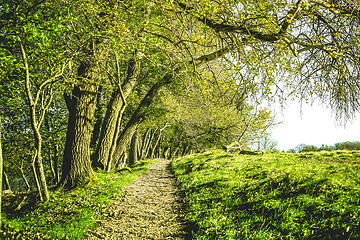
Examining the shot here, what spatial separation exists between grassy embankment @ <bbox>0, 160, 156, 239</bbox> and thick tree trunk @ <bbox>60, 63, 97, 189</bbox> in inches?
18.0

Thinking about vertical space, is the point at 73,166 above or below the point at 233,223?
above

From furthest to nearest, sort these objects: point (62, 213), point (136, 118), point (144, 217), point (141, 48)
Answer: point (136, 118) < point (141, 48) < point (62, 213) < point (144, 217)

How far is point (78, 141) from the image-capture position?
24.9 ft

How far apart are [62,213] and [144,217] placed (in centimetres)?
225

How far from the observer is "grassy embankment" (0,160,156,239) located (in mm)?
4738

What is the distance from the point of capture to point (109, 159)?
902 cm

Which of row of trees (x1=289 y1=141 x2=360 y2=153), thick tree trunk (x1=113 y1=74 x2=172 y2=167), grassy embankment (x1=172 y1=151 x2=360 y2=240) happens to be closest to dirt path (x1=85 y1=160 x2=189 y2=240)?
grassy embankment (x1=172 y1=151 x2=360 y2=240)

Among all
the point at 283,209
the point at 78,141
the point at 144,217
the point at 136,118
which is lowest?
the point at 144,217

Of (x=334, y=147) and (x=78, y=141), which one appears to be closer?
(x=78, y=141)

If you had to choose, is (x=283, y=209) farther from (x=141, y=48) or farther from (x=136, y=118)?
(x=136, y=118)

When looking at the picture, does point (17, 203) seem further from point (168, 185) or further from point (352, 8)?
point (352, 8)

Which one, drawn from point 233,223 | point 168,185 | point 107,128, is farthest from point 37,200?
point 233,223

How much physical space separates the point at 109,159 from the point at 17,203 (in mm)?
3293

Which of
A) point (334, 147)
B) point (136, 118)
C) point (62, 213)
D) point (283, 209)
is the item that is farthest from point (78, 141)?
point (334, 147)
